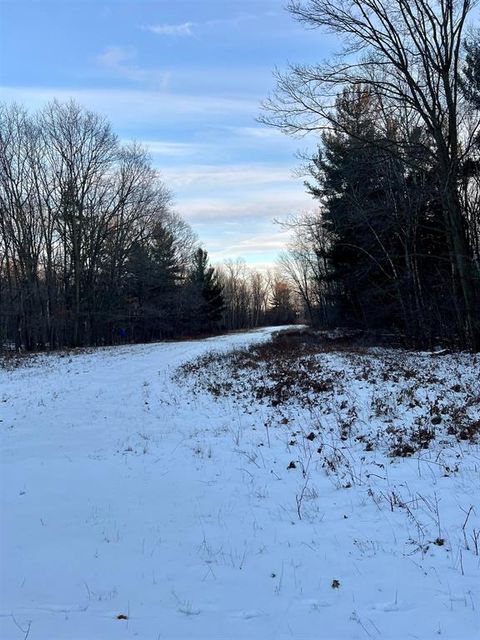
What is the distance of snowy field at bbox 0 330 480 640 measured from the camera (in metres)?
3.09

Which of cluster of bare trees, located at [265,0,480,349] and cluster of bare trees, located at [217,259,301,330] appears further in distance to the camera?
cluster of bare trees, located at [217,259,301,330]

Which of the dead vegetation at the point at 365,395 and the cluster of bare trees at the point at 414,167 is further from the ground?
the cluster of bare trees at the point at 414,167

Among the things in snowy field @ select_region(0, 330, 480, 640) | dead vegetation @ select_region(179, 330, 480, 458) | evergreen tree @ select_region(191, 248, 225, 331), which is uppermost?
evergreen tree @ select_region(191, 248, 225, 331)

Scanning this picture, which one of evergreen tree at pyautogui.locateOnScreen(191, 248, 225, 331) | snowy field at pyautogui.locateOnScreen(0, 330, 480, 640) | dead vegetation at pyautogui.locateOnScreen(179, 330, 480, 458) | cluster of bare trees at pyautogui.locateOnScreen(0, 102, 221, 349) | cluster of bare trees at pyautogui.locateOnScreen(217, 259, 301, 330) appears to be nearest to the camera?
snowy field at pyautogui.locateOnScreen(0, 330, 480, 640)

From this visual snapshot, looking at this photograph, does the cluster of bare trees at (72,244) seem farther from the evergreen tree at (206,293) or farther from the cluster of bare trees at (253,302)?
the cluster of bare trees at (253,302)

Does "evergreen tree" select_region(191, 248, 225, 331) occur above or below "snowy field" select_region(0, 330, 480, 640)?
above

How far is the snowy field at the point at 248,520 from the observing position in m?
Result: 3.09

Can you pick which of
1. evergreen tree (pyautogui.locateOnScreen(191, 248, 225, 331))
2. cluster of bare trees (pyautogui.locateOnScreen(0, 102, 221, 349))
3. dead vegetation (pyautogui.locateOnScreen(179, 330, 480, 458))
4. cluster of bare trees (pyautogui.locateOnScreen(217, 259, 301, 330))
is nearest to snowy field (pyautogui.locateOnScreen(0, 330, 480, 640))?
dead vegetation (pyautogui.locateOnScreen(179, 330, 480, 458))

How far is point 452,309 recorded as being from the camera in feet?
62.4

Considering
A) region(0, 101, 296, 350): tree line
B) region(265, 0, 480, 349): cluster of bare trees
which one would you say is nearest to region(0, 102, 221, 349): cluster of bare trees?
region(0, 101, 296, 350): tree line

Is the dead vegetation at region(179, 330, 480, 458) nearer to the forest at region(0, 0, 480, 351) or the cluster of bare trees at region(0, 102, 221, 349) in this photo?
the forest at region(0, 0, 480, 351)

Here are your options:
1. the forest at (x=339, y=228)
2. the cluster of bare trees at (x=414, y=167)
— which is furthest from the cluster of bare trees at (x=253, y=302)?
the cluster of bare trees at (x=414, y=167)

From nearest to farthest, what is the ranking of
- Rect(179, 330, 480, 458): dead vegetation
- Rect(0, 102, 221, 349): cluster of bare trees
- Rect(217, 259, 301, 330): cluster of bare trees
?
Rect(179, 330, 480, 458): dead vegetation, Rect(0, 102, 221, 349): cluster of bare trees, Rect(217, 259, 301, 330): cluster of bare trees

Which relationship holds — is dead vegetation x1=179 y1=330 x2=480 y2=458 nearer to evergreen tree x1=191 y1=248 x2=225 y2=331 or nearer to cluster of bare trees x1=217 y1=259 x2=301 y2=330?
evergreen tree x1=191 y1=248 x2=225 y2=331
